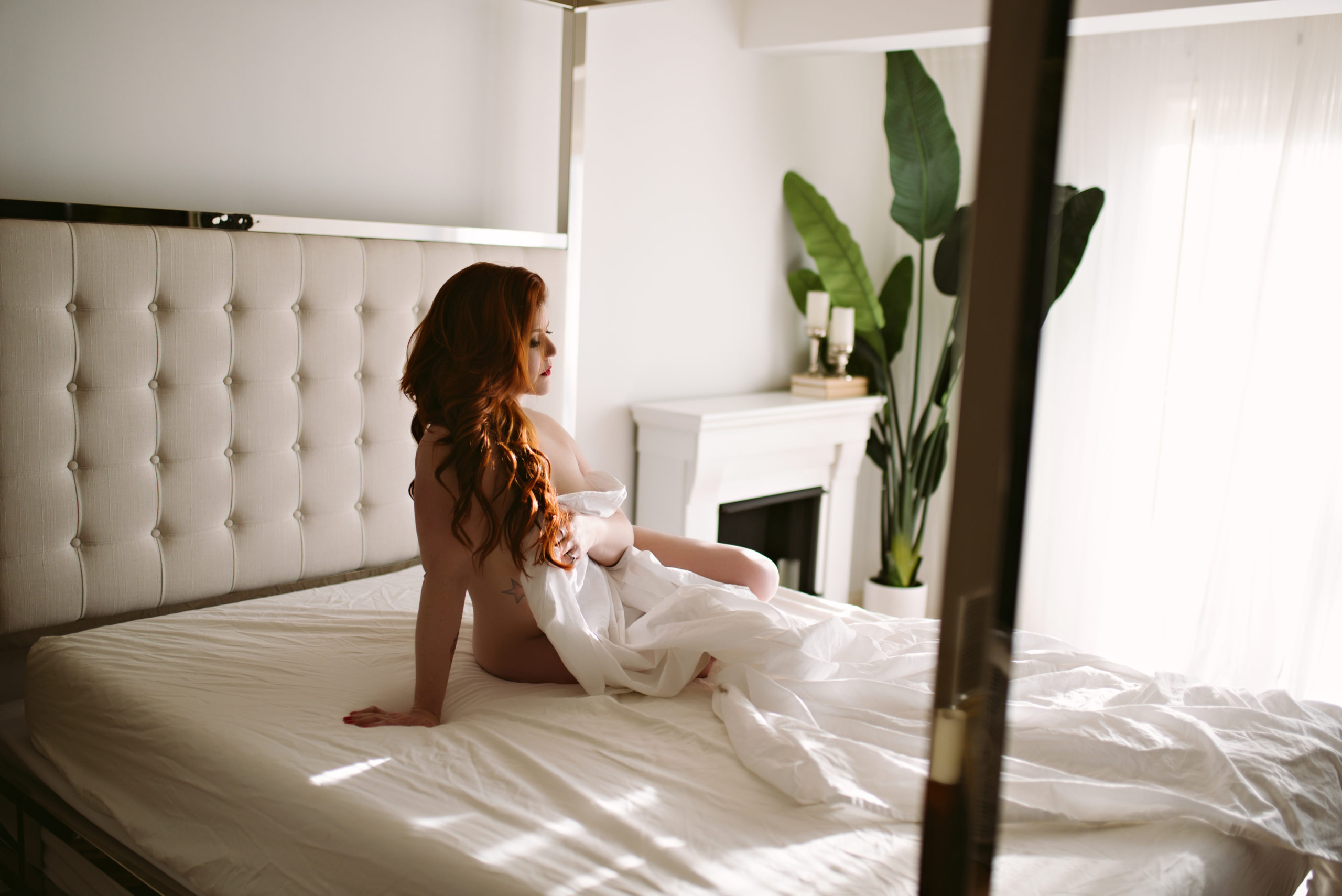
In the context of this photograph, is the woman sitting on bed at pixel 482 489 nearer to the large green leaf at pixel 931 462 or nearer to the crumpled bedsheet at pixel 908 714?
the crumpled bedsheet at pixel 908 714

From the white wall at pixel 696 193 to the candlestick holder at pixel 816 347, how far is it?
0.50 ft

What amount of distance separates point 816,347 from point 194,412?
219 cm

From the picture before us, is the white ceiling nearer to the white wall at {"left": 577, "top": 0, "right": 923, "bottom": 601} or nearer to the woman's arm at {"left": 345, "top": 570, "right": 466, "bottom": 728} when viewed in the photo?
the white wall at {"left": 577, "top": 0, "right": 923, "bottom": 601}

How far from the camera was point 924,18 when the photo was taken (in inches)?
119

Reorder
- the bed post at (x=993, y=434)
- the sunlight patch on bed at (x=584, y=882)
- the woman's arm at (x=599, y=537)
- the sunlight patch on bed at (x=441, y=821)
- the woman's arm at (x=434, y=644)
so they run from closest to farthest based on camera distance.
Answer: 1. the bed post at (x=993, y=434)
2. the sunlight patch on bed at (x=584, y=882)
3. the sunlight patch on bed at (x=441, y=821)
4. the woman's arm at (x=434, y=644)
5. the woman's arm at (x=599, y=537)

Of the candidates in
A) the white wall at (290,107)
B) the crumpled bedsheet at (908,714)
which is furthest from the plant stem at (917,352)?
the crumpled bedsheet at (908,714)

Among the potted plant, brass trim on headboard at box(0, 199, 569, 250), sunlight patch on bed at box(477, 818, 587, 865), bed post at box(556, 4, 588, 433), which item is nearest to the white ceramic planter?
the potted plant

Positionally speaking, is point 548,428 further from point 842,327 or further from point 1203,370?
point 1203,370

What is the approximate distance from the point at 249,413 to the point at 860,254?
7.36 ft

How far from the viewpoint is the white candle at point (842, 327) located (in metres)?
3.51

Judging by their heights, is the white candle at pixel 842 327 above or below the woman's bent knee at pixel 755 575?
above

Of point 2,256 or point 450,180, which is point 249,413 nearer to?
point 2,256

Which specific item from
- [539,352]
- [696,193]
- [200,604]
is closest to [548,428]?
[539,352]

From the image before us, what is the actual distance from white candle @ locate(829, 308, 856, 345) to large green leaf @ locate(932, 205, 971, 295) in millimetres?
367
